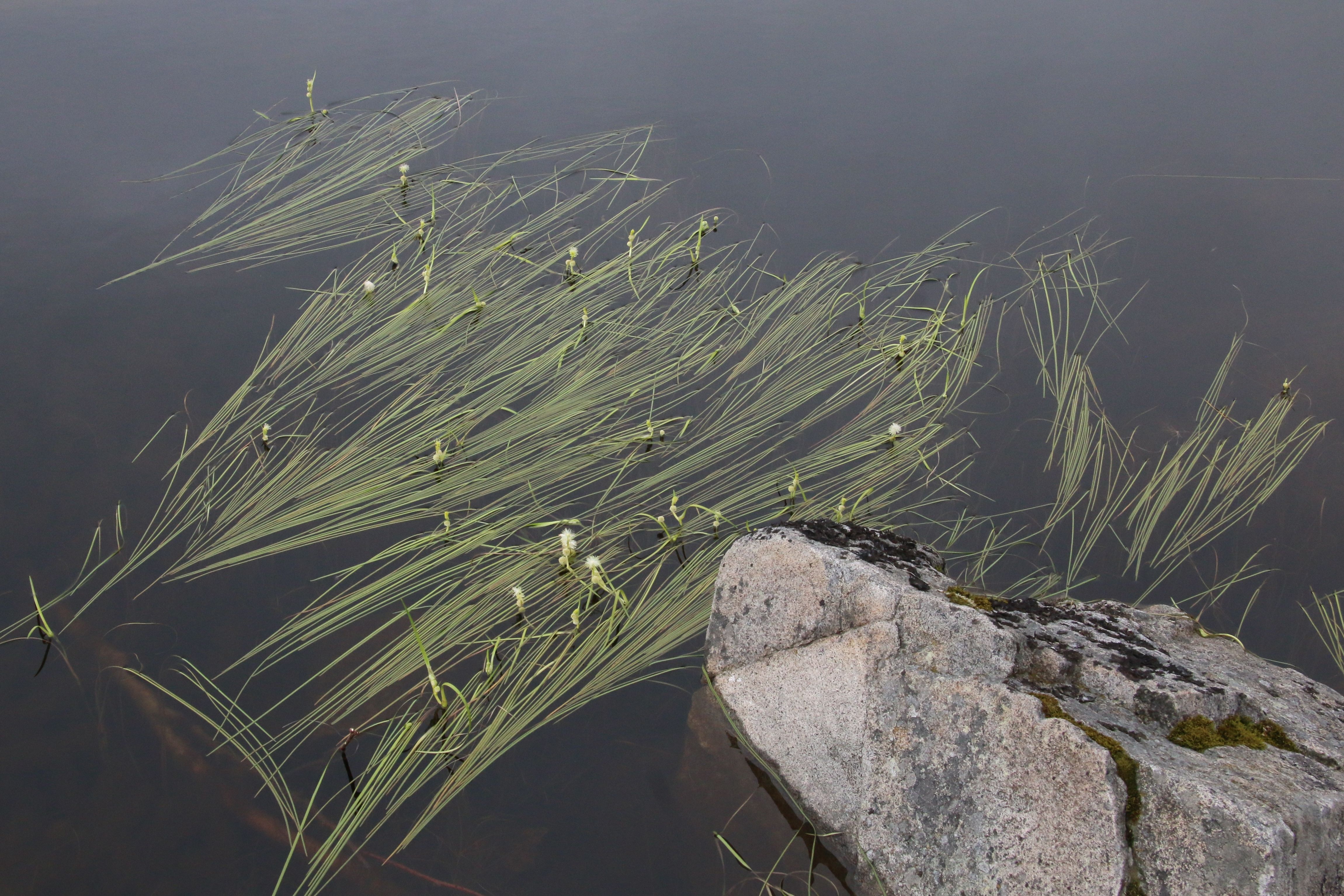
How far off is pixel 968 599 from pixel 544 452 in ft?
5.49

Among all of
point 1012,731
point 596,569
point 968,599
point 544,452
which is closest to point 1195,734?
point 1012,731

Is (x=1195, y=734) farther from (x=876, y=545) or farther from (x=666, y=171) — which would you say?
(x=666, y=171)

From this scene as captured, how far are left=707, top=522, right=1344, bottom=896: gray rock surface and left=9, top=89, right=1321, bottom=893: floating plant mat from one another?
1.70 ft

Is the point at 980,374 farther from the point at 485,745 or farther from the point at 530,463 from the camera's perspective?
the point at 485,745

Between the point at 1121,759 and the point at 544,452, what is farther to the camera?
the point at 544,452

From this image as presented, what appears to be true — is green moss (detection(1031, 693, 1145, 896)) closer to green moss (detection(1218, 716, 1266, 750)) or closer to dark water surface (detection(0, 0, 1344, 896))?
green moss (detection(1218, 716, 1266, 750))

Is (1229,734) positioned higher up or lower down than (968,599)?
lower down

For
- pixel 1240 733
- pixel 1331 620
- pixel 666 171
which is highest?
pixel 666 171

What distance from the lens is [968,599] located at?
2346 millimetres

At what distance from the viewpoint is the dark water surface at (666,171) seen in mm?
2354

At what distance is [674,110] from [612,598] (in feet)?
12.7

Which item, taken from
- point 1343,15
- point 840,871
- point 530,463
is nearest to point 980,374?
point 530,463

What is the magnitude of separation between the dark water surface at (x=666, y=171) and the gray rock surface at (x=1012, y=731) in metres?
0.38

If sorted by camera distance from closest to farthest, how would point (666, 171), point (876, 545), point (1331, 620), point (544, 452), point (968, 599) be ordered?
point (968, 599) < point (876, 545) < point (1331, 620) < point (544, 452) < point (666, 171)
